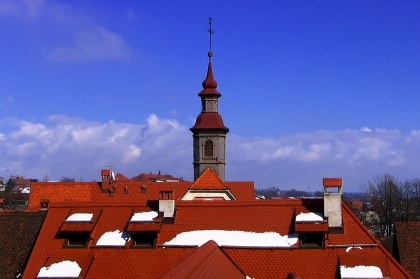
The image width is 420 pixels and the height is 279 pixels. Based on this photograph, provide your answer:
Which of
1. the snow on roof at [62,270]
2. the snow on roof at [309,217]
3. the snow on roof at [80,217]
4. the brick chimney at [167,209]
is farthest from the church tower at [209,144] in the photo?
the snow on roof at [62,270]

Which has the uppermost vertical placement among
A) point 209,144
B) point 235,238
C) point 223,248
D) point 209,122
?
point 209,122

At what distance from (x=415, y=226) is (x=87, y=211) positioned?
15.7 metres

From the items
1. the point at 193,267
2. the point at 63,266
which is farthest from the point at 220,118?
the point at 193,267

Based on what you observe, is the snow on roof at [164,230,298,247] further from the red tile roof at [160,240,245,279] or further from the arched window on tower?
the arched window on tower

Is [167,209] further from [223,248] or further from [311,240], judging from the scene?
[311,240]

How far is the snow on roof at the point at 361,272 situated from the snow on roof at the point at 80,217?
35.0 ft

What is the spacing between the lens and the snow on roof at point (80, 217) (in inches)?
875

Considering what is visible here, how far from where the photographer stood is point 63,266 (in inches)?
804

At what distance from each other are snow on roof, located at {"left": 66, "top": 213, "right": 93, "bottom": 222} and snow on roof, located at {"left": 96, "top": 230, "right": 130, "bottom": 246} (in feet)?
3.60

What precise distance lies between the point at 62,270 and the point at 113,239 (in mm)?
2437

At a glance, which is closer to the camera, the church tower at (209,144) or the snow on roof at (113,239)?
the snow on roof at (113,239)

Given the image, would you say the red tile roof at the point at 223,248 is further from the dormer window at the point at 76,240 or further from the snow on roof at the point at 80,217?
the snow on roof at the point at 80,217

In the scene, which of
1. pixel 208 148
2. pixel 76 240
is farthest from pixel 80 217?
pixel 208 148

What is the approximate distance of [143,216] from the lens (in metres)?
22.2
